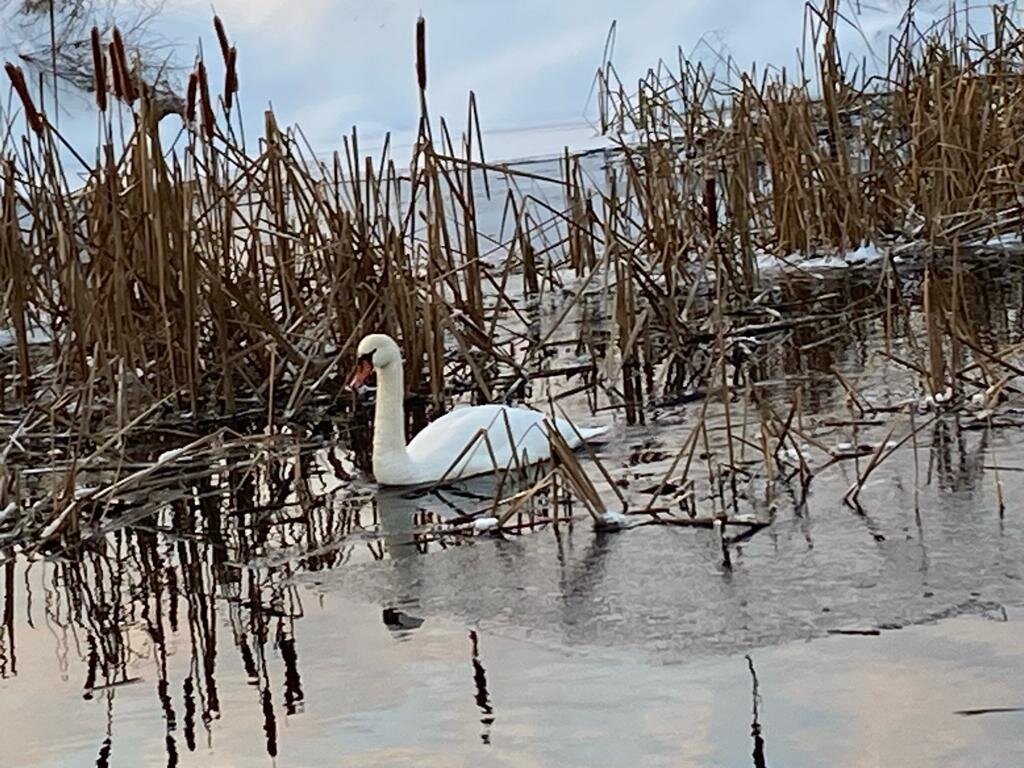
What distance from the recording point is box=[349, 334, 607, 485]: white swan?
5.25 m

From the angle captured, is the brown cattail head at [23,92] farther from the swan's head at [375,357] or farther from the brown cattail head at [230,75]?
the swan's head at [375,357]

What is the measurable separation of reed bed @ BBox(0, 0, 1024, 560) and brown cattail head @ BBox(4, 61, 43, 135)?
12mm

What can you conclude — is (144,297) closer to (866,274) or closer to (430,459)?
(430,459)

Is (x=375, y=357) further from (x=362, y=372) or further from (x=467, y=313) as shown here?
(x=467, y=313)

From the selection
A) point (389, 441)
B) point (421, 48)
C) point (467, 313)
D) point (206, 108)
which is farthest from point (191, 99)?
point (467, 313)

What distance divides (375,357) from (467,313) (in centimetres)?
132

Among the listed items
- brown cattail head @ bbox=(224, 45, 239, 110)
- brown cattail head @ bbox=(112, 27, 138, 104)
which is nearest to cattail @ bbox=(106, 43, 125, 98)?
brown cattail head @ bbox=(112, 27, 138, 104)

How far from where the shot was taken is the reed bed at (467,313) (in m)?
5.05

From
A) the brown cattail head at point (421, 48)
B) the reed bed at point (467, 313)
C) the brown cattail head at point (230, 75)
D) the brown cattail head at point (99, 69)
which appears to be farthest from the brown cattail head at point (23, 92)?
the brown cattail head at point (421, 48)

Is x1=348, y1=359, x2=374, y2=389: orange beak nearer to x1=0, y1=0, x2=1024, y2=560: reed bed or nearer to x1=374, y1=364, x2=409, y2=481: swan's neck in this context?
x1=374, y1=364, x2=409, y2=481: swan's neck

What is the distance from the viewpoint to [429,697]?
3.33m

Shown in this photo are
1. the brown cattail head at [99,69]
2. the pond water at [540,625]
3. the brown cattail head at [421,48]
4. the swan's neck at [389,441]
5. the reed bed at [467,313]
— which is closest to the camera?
the pond water at [540,625]

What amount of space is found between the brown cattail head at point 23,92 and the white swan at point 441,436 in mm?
1217

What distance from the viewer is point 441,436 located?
17.6 feet
